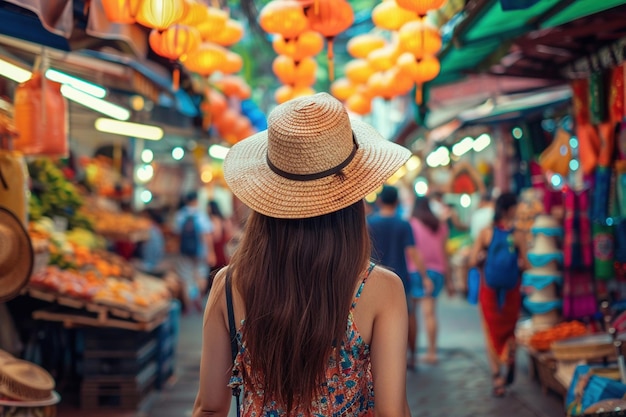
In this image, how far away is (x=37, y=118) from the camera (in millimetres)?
5855

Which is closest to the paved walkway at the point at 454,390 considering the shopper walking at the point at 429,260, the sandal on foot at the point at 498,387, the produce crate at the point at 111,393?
the sandal on foot at the point at 498,387

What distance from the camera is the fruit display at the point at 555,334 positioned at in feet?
26.5

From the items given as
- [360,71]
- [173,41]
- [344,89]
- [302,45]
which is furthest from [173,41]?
[344,89]

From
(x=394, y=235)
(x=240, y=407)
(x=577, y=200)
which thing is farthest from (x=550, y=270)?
(x=240, y=407)

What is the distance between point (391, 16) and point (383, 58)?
186 cm

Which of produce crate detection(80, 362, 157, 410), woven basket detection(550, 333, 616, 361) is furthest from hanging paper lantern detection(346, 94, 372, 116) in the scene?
produce crate detection(80, 362, 157, 410)

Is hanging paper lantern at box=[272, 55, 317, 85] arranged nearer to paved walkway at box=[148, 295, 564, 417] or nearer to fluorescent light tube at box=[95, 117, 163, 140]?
fluorescent light tube at box=[95, 117, 163, 140]

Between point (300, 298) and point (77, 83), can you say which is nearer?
point (300, 298)

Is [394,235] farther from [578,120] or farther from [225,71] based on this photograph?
[225,71]

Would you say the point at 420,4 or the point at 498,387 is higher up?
the point at 420,4

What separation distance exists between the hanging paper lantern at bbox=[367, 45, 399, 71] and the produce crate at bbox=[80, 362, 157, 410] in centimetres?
455

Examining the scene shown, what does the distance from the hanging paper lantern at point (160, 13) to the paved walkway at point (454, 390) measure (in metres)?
3.65

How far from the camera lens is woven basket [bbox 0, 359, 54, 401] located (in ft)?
16.6

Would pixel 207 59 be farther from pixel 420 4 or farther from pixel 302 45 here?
pixel 420 4
